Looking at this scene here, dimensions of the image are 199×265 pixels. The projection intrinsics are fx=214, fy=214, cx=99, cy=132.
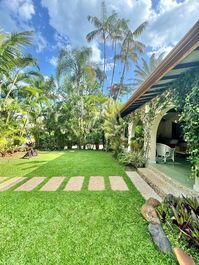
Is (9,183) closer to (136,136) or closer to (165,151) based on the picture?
(165,151)

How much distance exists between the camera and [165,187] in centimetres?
603

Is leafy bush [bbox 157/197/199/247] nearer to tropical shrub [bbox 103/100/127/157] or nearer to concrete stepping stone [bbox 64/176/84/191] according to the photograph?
concrete stepping stone [bbox 64/176/84/191]

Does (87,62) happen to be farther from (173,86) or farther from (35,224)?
(35,224)

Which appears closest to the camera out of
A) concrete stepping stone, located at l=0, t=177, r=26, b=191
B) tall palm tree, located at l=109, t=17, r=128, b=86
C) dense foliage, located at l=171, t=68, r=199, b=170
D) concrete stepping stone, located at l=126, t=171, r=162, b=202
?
dense foliage, located at l=171, t=68, r=199, b=170

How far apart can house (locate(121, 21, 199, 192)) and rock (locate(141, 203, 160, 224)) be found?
1.50 m

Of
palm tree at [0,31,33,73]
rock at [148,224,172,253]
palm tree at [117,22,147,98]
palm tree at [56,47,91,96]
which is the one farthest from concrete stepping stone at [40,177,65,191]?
palm tree at [117,22,147,98]

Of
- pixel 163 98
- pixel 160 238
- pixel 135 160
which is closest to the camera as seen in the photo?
pixel 160 238

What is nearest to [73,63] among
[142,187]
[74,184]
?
[74,184]

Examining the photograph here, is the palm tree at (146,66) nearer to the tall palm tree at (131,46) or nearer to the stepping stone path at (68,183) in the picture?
the tall palm tree at (131,46)

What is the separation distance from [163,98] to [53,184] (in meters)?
4.85

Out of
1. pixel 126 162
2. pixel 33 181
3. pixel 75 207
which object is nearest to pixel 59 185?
pixel 33 181

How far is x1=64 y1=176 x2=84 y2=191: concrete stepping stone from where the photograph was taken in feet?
21.9

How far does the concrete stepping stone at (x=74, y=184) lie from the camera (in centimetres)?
668

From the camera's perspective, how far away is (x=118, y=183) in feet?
24.2
